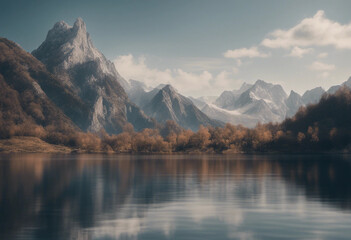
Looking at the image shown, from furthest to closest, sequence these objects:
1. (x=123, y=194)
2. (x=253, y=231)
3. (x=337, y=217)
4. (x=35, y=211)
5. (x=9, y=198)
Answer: (x=123, y=194), (x=9, y=198), (x=35, y=211), (x=337, y=217), (x=253, y=231)

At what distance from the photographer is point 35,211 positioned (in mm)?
49469

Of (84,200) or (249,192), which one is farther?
(249,192)

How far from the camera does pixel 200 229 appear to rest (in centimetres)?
3912

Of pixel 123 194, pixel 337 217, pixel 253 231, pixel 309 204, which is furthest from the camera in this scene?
pixel 123 194

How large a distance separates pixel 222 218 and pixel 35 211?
87.6 feet

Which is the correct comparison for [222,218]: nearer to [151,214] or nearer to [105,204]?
[151,214]

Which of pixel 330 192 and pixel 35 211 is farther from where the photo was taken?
pixel 330 192

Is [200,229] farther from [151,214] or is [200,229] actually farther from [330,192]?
[330,192]

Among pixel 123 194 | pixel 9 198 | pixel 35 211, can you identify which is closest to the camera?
pixel 35 211

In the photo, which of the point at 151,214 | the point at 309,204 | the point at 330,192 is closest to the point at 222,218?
the point at 151,214

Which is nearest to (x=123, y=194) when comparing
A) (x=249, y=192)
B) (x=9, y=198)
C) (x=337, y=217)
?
(x=9, y=198)

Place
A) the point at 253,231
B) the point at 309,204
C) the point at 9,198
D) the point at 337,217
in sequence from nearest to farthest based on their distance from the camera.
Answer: the point at 253,231 < the point at 337,217 < the point at 309,204 < the point at 9,198

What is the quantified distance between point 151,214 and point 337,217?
24.6 m

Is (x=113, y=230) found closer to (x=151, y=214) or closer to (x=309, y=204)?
(x=151, y=214)
